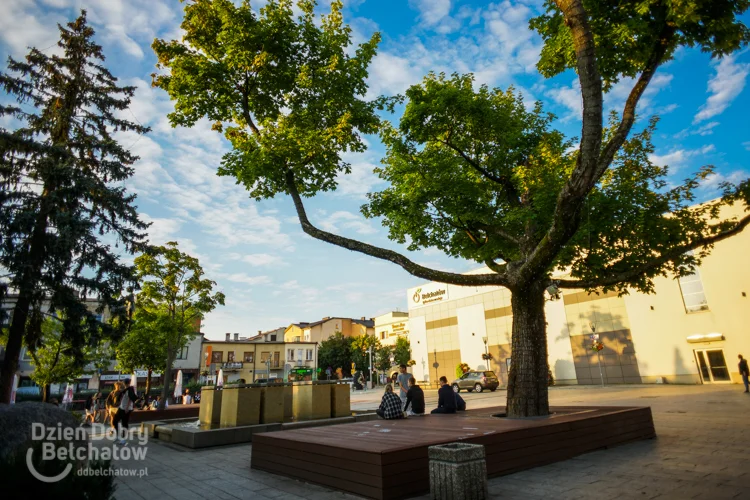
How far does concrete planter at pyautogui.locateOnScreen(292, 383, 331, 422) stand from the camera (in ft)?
44.6

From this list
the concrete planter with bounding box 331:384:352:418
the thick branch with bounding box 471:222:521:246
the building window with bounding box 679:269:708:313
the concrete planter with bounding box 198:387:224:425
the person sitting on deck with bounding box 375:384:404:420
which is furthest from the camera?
the building window with bounding box 679:269:708:313

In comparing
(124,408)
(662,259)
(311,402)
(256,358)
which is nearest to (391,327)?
(256,358)

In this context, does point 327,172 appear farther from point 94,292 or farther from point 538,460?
point 94,292

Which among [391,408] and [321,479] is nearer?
[321,479]

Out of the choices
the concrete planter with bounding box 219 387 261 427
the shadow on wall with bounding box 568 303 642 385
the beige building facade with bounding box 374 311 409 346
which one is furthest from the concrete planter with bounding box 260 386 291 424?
the beige building facade with bounding box 374 311 409 346

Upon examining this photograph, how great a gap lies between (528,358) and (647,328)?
25.6 meters

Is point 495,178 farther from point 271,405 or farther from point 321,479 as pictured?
point 271,405

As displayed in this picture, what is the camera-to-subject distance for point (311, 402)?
1362cm

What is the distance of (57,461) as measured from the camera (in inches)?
144

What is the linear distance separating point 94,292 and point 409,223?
1263 cm

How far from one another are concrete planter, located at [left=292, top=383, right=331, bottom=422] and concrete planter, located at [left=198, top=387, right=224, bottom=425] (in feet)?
8.29

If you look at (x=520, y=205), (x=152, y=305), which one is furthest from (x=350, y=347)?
(x=520, y=205)

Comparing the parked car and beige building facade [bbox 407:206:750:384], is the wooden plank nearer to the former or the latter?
beige building facade [bbox 407:206:750:384]

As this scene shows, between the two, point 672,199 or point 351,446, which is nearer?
point 351,446
